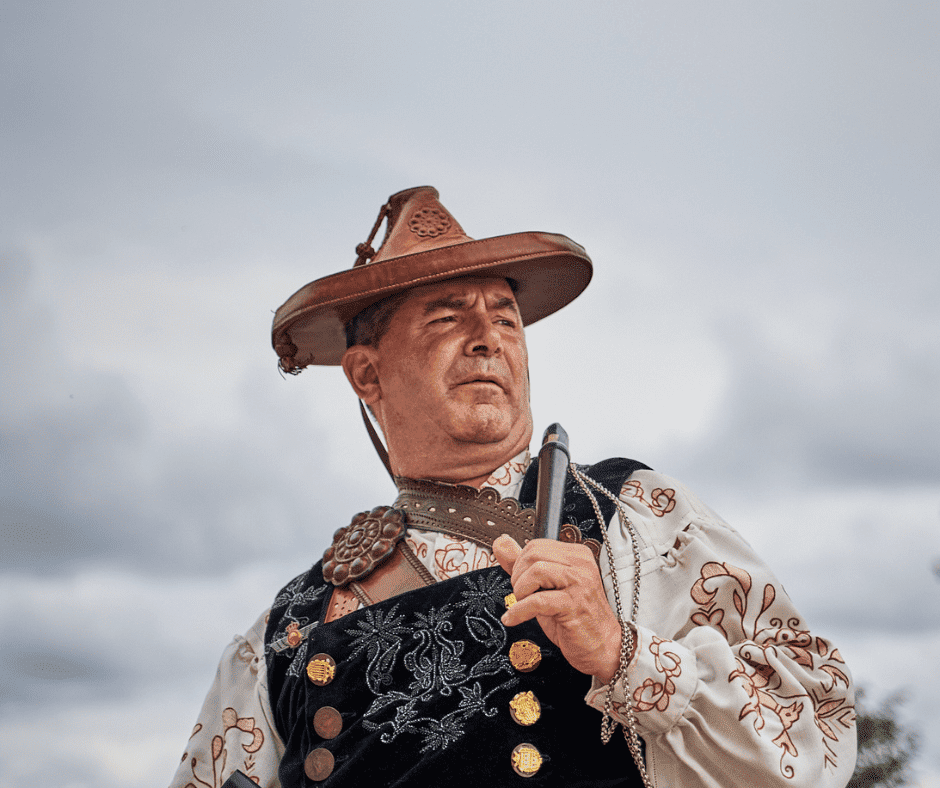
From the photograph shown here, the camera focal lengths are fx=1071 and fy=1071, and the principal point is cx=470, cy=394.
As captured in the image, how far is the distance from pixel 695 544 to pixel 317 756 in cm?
133

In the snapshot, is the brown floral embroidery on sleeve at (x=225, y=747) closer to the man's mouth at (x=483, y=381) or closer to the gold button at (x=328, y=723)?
the gold button at (x=328, y=723)

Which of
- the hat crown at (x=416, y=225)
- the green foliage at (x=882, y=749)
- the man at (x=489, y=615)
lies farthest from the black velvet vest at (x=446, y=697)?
the green foliage at (x=882, y=749)

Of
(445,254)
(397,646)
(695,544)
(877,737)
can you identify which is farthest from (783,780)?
(877,737)

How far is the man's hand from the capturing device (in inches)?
105

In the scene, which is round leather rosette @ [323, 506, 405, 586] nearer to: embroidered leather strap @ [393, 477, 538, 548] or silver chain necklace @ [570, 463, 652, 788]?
embroidered leather strap @ [393, 477, 538, 548]

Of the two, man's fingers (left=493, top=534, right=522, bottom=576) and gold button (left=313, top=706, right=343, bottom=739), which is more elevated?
man's fingers (left=493, top=534, right=522, bottom=576)

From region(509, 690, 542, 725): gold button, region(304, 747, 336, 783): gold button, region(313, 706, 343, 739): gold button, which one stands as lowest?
region(509, 690, 542, 725): gold button

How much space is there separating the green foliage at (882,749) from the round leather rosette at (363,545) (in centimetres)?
603

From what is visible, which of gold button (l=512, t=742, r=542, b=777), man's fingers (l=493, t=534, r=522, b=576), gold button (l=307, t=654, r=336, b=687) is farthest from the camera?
gold button (l=307, t=654, r=336, b=687)

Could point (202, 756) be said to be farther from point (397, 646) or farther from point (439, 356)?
point (439, 356)

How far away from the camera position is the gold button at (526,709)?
3059mm

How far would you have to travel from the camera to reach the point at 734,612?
125 inches

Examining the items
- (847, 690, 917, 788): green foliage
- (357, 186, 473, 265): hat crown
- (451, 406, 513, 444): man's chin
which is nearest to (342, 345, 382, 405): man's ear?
(357, 186, 473, 265): hat crown

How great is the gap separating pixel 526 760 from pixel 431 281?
1684 mm
